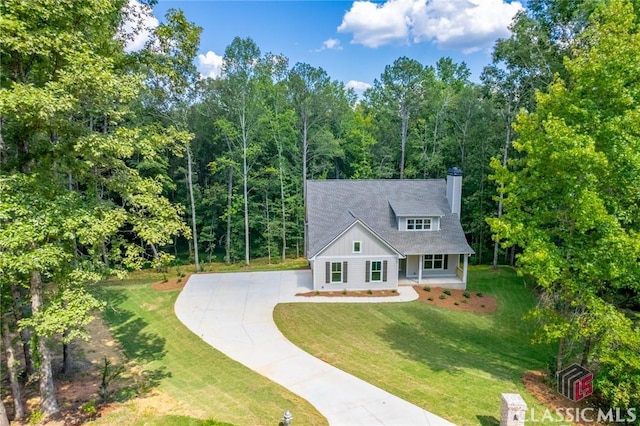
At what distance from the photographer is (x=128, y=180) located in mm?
9844

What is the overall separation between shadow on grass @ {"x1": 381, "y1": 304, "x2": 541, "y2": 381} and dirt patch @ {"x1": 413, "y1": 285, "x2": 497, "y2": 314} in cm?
82

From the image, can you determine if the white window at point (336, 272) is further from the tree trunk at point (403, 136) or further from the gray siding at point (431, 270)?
the tree trunk at point (403, 136)

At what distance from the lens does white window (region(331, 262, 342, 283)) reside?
64.3 feet

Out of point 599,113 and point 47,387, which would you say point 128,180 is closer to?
point 47,387

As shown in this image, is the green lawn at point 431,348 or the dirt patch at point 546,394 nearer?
the dirt patch at point 546,394

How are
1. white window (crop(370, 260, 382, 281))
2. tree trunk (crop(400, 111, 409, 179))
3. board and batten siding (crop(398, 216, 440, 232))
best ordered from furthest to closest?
tree trunk (crop(400, 111, 409, 179)) → board and batten siding (crop(398, 216, 440, 232)) → white window (crop(370, 260, 382, 281))

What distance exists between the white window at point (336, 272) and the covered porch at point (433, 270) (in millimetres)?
3762

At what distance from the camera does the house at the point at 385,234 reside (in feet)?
64.1

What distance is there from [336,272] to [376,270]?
2.12m

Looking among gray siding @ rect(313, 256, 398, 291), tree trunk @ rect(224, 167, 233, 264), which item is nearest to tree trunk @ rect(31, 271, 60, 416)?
gray siding @ rect(313, 256, 398, 291)

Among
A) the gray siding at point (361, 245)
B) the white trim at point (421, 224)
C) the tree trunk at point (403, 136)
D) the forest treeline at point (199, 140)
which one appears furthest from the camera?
the tree trunk at point (403, 136)

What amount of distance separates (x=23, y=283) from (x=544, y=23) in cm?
2657

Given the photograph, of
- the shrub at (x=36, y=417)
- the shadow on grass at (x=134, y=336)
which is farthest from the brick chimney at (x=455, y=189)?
the shrub at (x=36, y=417)

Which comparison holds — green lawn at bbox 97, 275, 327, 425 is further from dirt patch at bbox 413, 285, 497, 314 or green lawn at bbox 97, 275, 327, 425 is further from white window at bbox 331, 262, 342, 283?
dirt patch at bbox 413, 285, 497, 314
